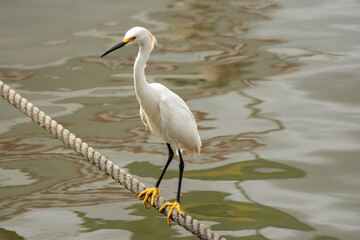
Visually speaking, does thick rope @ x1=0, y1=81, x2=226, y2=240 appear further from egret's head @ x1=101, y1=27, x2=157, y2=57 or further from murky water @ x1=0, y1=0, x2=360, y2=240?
murky water @ x1=0, y1=0, x2=360, y2=240

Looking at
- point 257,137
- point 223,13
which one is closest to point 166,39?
point 223,13

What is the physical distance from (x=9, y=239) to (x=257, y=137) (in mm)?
1876

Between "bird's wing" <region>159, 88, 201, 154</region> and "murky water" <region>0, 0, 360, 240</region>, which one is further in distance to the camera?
"murky water" <region>0, 0, 360, 240</region>

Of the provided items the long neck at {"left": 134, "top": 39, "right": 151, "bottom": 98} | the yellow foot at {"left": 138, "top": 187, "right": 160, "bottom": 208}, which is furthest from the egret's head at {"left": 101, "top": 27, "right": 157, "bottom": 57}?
the yellow foot at {"left": 138, "top": 187, "right": 160, "bottom": 208}

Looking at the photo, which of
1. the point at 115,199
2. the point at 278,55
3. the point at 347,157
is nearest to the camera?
the point at 115,199

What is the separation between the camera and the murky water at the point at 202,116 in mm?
3779

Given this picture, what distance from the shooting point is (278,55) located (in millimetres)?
6020

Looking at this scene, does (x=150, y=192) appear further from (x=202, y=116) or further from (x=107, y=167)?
(x=202, y=116)

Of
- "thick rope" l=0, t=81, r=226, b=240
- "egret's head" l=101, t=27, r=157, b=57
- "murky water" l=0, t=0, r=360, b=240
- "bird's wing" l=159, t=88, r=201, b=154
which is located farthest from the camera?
"murky water" l=0, t=0, r=360, b=240

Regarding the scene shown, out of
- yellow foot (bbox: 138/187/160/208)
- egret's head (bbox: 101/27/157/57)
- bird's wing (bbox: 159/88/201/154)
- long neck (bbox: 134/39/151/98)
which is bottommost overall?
yellow foot (bbox: 138/187/160/208)

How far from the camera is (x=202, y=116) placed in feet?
16.3

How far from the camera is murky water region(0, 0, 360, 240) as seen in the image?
12.4ft

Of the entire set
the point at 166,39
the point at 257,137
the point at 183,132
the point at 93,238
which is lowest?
the point at 93,238

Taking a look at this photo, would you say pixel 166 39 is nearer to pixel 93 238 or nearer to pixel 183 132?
pixel 93 238
